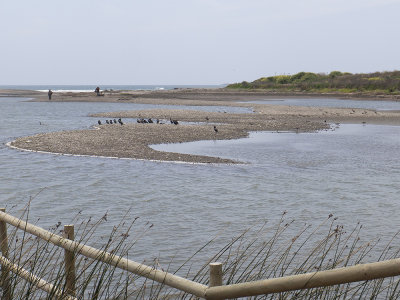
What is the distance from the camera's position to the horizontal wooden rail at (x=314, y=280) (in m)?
3.05

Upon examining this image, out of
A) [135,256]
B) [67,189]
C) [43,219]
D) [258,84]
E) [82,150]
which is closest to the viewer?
[135,256]

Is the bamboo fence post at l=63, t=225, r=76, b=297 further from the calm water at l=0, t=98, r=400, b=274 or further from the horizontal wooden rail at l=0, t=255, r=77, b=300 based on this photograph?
the calm water at l=0, t=98, r=400, b=274

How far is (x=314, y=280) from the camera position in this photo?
3307 mm

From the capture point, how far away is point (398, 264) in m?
2.99

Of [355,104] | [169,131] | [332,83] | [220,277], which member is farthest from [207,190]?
[332,83]

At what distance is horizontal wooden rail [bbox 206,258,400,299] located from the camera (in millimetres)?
3049

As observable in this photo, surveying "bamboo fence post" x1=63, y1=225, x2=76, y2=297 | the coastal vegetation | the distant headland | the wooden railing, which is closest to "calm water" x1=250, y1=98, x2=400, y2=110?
the distant headland

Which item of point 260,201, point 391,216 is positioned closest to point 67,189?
point 260,201

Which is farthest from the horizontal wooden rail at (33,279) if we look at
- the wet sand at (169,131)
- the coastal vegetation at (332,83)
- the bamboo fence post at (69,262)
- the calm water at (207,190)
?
the coastal vegetation at (332,83)

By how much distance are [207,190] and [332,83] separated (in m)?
82.9

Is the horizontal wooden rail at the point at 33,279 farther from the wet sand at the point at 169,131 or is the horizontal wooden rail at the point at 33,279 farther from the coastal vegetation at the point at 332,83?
the coastal vegetation at the point at 332,83

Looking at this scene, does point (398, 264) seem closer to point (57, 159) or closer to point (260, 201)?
point (260, 201)

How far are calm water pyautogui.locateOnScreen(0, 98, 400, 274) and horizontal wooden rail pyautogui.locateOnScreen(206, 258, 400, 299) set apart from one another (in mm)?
5916

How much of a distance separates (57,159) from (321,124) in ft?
76.2
